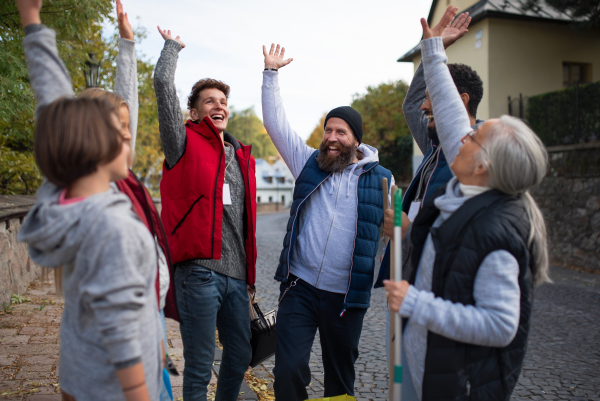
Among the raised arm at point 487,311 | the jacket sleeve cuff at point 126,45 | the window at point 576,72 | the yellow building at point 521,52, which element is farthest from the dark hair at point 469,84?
the window at point 576,72

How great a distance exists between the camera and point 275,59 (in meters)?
3.28

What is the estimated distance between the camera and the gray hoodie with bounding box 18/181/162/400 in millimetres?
1431

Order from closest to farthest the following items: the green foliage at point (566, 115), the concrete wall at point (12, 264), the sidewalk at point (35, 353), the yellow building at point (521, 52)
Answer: the sidewalk at point (35, 353), the concrete wall at point (12, 264), the green foliage at point (566, 115), the yellow building at point (521, 52)

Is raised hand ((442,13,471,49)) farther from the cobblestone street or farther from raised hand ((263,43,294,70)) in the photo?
the cobblestone street

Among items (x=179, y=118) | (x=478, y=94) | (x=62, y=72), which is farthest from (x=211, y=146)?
(x=478, y=94)

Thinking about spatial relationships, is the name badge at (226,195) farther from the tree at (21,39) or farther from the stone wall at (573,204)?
the stone wall at (573,204)

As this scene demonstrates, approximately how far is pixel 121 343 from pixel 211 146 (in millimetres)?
1717

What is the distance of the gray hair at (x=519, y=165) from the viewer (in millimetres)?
1742

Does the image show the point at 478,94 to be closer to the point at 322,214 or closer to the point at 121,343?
the point at 322,214

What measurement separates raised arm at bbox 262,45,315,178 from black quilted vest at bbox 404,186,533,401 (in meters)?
1.62

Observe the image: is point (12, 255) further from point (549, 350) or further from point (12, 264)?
point (549, 350)

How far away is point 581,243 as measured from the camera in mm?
10430

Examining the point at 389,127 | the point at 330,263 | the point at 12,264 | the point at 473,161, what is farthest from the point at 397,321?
the point at 389,127

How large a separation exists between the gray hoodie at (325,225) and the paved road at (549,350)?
1354mm
